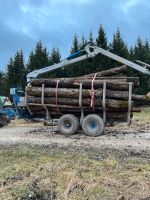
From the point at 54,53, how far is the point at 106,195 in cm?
5282

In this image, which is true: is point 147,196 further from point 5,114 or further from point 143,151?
point 5,114

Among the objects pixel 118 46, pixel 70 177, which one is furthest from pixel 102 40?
pixel 70 177

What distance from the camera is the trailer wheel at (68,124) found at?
16.7 meters

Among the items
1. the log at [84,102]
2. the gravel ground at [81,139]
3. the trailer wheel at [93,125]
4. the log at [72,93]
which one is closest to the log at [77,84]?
the log at [72,93]

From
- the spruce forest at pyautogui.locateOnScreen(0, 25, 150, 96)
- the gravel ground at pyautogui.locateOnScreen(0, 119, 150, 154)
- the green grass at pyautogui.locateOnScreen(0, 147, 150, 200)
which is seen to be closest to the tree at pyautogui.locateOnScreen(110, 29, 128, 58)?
the spruce forest at pyautogui.locateOnScreen(0, 25, 150, 96)

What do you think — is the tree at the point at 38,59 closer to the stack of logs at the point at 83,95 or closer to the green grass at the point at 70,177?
the stack of logs at the point at 83,95

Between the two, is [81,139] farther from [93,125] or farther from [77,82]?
[77,82]

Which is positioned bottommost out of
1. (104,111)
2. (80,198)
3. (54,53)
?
(80,198)

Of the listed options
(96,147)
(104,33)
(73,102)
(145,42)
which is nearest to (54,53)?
(104,33)

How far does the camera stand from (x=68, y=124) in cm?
1688

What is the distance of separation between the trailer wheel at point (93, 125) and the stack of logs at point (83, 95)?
1.34 ft

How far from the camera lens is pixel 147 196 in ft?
24.9

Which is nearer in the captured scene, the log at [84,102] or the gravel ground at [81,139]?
the gravel ground at [81,139]

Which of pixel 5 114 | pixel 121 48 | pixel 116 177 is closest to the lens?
pixel 116 177
